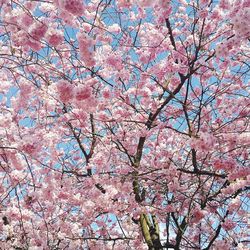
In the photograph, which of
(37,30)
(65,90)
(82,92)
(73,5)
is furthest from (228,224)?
(73,5)

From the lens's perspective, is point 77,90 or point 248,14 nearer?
point 248,14

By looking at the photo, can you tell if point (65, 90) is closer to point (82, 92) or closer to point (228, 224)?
point (82, 92)

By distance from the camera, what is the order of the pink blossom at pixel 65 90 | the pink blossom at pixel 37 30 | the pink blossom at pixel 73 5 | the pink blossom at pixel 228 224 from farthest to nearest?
the pink blossom at pixel 228 224 → the pink blossom at pixel 65 90 → the pink blossom at pixel 37 30 → the pink blossom at pixel 73 5

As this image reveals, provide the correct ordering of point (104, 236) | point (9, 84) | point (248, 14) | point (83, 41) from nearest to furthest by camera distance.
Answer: point (248, 14) < point (83, 41) < point (104, 236) < point (9, 84)

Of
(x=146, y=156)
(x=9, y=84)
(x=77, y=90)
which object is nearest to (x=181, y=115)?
(x=146, y=156)

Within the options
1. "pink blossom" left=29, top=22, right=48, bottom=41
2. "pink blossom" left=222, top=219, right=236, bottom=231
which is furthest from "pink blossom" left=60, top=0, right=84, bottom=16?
"pink blossom" left=222, top=219, right=236, bottom=231

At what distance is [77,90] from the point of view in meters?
4.18

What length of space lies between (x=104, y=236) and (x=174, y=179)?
2.34 m

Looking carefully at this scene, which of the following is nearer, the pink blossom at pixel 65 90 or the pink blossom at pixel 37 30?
the pink blossom at pixel 37 30

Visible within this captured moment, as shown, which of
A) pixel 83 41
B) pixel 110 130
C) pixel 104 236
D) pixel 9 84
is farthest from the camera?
pixel 9 84

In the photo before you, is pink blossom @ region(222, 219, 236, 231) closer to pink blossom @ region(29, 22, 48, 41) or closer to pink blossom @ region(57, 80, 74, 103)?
pink blossom @ region(57, 80, 74, 103)

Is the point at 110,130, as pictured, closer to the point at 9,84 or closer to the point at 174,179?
the point at 174,179

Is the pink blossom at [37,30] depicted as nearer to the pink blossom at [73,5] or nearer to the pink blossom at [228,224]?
the pink blossom at [73,5]

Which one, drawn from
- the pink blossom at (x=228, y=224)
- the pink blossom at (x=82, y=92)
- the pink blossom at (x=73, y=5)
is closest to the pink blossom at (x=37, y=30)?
the pink blossom at (x=73, y=5)
